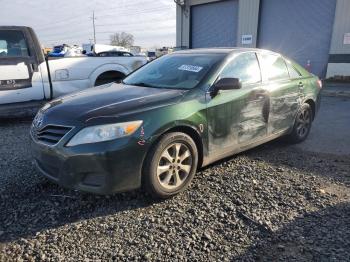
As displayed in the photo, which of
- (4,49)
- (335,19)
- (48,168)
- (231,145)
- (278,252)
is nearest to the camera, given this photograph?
(278,252)

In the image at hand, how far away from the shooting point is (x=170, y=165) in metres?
3.56

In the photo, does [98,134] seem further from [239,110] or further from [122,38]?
[122,38]

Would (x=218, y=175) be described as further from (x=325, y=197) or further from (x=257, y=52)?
(x=257, y=52)

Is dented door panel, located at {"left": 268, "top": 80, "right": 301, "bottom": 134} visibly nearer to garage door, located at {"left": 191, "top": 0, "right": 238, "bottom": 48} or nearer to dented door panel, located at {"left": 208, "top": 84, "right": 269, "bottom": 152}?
dented door panel, located at {"left": 208, "top": 84, "right": 269, "bottom": 152}

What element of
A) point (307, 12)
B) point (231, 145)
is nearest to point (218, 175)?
point (231, 145)

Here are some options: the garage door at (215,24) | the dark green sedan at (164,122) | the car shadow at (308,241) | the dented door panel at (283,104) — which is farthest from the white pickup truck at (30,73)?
the garage door at (215,24)

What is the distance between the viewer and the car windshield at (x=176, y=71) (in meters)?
4.11

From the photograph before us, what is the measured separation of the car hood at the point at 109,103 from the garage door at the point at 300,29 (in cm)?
1423

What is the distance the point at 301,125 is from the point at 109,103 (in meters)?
3.45

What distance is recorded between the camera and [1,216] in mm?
3291

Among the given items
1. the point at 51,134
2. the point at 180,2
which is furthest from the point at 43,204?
the point at 180,2

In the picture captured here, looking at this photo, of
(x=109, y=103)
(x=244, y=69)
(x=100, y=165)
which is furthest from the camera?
(x=244, y=69)

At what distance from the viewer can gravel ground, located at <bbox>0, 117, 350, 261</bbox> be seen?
109 inches

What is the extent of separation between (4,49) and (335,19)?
13568mm
